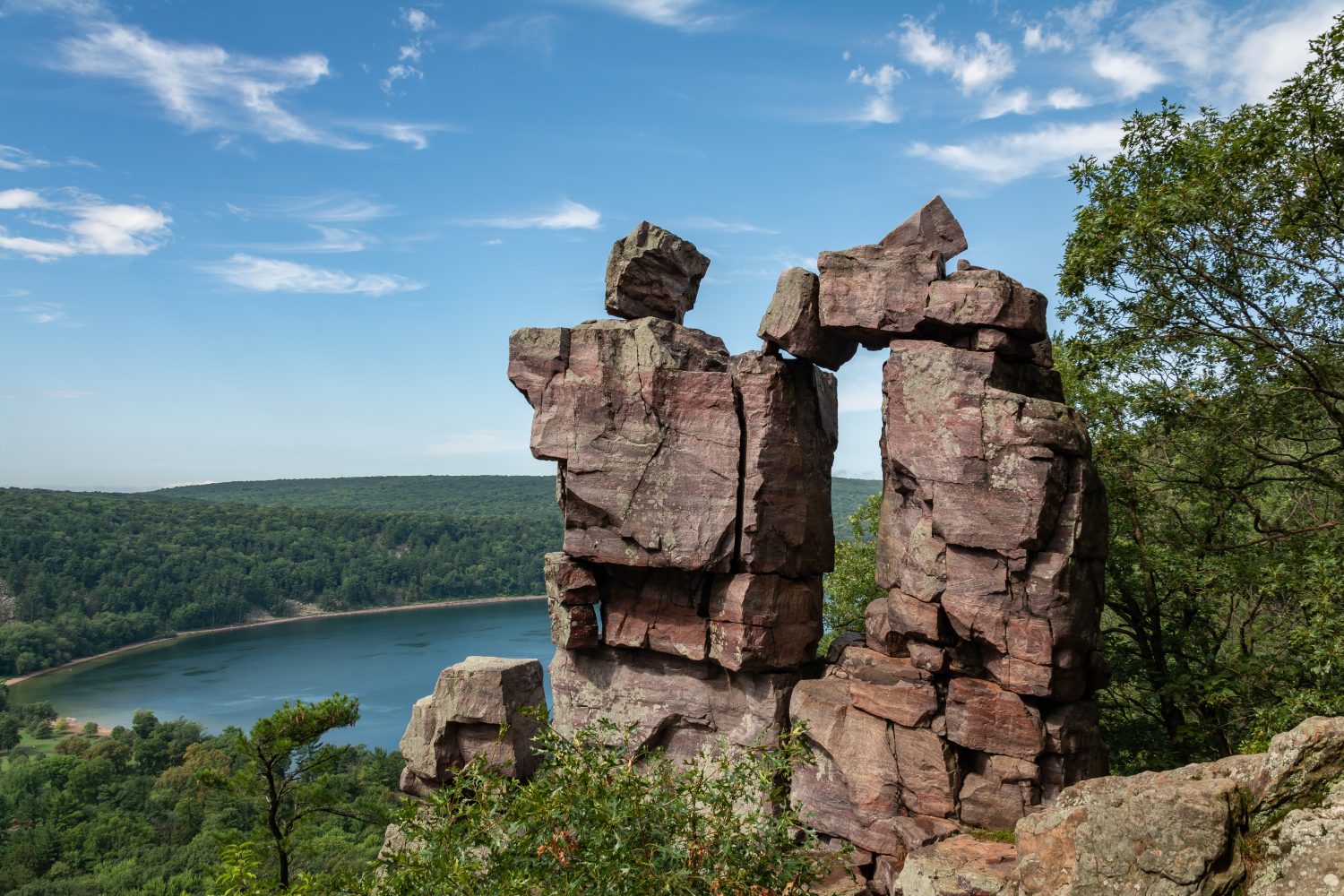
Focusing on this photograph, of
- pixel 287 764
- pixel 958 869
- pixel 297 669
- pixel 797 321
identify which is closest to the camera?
pixel 958 869

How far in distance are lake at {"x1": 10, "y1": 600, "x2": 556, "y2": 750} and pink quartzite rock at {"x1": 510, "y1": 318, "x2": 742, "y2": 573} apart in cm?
5401

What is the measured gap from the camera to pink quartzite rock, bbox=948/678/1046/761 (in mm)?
12383

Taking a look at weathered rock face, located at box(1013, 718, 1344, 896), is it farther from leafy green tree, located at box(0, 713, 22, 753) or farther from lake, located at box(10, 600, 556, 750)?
leafy green tree, located at box(0, 713, 22, 753)

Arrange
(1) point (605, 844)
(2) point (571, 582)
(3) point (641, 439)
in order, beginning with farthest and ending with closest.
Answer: (2) point (571, 582)
(3) point (641, 439)
(1) point (605, 844)

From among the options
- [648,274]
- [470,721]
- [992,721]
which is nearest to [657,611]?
[470,721]

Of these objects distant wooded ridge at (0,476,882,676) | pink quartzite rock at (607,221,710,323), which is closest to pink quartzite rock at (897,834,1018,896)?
pink quartzite rock at (607,221,710,323)

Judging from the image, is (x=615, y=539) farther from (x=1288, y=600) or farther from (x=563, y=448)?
(x=1288, y=600)

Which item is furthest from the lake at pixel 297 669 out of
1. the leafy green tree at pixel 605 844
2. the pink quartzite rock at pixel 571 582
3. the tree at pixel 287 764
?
the leafy green tree at pixel 605 844

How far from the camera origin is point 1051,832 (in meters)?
7.09

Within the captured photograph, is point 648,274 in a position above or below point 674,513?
above

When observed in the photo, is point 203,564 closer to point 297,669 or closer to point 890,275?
point 297,669

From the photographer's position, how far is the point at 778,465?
1498 cm

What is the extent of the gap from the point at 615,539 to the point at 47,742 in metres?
70.6

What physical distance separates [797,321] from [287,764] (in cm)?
1520
